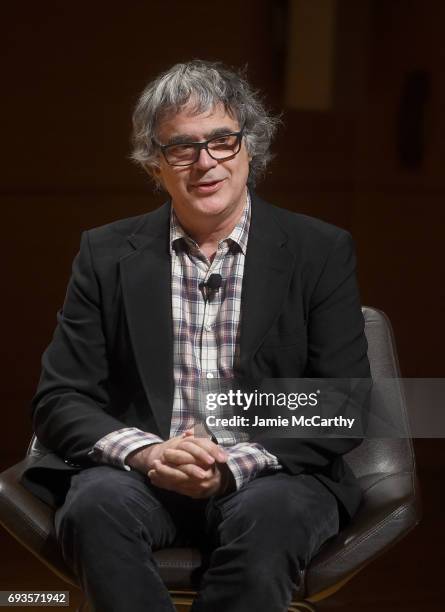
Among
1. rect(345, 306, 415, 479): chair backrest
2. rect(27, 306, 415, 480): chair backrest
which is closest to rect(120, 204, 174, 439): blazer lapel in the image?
rect(27, 306, 415, 480): chair backrest

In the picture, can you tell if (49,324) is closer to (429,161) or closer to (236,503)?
(429,161)

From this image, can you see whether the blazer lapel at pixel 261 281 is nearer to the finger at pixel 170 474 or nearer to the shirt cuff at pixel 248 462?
the shirt cuff at pixel 248 462

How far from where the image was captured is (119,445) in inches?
97.7

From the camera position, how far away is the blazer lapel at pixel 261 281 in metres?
2.56

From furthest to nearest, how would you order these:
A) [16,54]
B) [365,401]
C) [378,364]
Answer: [16,54] < [378,364] < [365,401]

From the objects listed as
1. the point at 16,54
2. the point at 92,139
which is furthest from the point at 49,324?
the point at 16,54

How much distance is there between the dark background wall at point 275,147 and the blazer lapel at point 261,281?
139 centimetres

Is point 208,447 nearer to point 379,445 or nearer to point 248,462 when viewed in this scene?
point 248,462

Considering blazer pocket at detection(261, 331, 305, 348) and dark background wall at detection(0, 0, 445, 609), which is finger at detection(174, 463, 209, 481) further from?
dark background wall at detection(0, 0, 445, 609)

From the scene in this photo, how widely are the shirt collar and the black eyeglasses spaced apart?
0.60ft

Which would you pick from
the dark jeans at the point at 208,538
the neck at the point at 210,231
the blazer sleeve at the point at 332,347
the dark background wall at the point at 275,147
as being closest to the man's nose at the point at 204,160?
the neck at the point at 210,231

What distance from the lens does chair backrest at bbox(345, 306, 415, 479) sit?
2695mm

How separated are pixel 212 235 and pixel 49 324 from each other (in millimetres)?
1679

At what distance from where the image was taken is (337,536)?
2.45m
